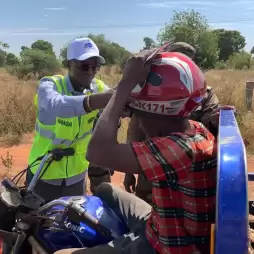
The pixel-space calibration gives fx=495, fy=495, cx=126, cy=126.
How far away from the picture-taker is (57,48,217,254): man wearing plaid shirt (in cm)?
181

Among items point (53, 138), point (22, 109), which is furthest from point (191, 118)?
point (22, 109)

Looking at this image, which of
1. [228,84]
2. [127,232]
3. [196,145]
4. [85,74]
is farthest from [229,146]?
[228,84]

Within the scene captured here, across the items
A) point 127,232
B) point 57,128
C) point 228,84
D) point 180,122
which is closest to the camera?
point 180,122

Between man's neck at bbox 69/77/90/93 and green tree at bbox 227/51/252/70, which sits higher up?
man's neck at bbox 69/77/90/93

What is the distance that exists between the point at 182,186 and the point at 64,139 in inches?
68.2

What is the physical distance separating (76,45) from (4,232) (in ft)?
5.70

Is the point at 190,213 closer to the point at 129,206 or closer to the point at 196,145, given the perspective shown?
the point at 196,145

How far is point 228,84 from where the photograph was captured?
12016mm

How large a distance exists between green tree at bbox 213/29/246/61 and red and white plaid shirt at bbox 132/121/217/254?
203 feet

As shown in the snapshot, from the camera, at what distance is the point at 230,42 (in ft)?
216

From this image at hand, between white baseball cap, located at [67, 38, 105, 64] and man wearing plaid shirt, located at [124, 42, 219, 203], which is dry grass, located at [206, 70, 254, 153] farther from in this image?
white baseball cap, located at [67, 38, 105, 64]

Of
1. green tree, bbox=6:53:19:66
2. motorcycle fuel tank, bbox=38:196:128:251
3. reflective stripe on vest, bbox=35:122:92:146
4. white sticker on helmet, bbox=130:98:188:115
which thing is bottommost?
green tree, bbox=6:53:19:66

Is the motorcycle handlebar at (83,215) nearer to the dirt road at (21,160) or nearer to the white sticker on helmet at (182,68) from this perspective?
the white sticker on helmet at (182,68)

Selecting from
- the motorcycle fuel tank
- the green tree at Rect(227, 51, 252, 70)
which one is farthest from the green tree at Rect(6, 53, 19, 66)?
the motorcycle fuel tank
